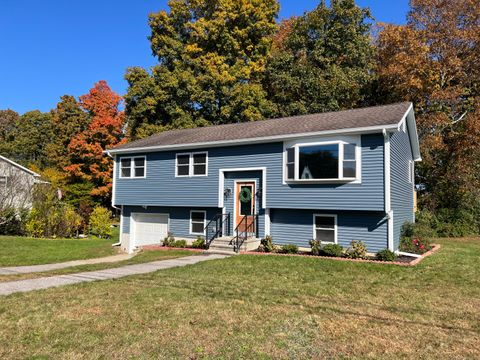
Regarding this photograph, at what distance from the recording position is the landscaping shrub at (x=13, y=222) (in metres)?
22.9

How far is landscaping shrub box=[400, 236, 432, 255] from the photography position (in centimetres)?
1420

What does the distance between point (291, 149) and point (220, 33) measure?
60.1 ft

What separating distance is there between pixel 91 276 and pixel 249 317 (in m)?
5.48

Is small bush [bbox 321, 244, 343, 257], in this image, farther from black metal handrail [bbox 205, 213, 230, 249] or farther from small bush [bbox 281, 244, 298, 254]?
black metal handrail [bbox 205, 213, 230, 249]

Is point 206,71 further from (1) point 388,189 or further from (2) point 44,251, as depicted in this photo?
(1) point 388,189

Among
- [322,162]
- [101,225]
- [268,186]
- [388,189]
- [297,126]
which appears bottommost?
[101,225]

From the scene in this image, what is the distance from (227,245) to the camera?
48.9 ft

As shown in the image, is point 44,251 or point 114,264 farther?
point 44,251

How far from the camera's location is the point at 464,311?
6.80 meters

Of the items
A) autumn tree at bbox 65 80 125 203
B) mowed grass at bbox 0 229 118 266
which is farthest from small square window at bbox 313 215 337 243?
autumn tree at bbox 65 80 125 203

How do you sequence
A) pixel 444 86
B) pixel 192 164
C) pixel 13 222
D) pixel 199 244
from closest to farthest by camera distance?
pixel 199 244
pixel 192 164
pixel 13 222
pixel 444 86

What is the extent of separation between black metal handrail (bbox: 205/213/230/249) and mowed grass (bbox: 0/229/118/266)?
415 cm

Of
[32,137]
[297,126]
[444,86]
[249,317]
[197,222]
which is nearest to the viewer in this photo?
[249,317]

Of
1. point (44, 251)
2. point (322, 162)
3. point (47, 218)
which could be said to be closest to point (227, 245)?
point (322, 162)
